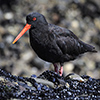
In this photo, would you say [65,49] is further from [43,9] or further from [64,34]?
[43,9]

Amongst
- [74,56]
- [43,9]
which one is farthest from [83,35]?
[74,56]

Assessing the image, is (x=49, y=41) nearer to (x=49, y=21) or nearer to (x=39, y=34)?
(x=39, y=34)

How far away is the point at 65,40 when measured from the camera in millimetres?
5469

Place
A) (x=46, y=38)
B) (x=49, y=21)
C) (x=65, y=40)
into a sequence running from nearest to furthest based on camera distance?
(x=46, y=38)
(x=65, y=40)
(x=49, y=21)

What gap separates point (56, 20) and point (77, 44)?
27.0 feet

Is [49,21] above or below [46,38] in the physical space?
above

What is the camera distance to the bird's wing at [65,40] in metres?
5.29

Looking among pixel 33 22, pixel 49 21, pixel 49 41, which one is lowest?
pixel 49 41

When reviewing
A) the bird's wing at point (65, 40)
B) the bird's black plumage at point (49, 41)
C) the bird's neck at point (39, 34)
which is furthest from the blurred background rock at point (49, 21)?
the bird's neck at point (39, 34)

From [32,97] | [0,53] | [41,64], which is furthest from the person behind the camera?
[0,53]

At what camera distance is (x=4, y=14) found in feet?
45.6

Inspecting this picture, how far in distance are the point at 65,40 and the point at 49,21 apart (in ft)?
27.1

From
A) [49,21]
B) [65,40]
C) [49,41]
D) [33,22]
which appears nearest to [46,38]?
[49,41]

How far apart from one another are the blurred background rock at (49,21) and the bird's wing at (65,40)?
631cm
